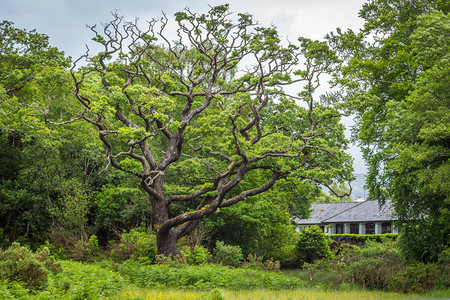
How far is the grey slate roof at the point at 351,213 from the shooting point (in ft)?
179

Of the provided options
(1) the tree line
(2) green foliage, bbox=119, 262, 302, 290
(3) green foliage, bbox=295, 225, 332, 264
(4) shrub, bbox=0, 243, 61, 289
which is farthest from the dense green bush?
(3) green foliage, bbox=295, 225, 332, 264

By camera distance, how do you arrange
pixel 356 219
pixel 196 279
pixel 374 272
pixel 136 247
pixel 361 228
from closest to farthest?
pixel 196 279, pixel 374 272, pixel 136 247, pixel 356 219, pixel 361 228

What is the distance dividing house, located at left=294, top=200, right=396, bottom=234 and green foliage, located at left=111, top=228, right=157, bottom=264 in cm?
3085

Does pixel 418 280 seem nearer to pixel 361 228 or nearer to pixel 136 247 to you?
pixel 136 247

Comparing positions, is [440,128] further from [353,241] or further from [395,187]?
[353,241]

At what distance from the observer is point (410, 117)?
1873 centimetres

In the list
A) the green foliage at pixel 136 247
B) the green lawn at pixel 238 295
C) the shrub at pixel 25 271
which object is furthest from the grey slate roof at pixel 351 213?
the shrub at pixel 25 271

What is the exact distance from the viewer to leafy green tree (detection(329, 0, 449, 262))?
17875mm

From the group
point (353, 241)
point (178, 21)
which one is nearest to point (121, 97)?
point (178, 21)

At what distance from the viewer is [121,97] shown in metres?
21.7

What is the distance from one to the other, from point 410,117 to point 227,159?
11038 mm

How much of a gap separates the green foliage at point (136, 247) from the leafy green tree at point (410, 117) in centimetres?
1156

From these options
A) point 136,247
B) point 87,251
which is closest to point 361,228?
point 136,247

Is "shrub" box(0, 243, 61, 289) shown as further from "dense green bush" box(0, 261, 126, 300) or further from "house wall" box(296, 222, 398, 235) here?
"house wall" box(296, 222, 398, 235)
